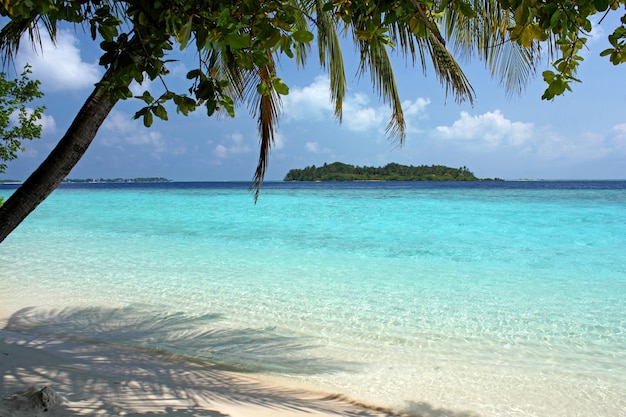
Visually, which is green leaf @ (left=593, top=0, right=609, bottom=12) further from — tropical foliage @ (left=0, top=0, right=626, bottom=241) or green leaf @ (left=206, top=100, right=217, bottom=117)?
green leaf @ (left=206, top=100, right=217, bottom=117)

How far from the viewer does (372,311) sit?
4.07 meters

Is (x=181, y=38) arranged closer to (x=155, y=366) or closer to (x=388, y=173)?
(x=155, y=366)

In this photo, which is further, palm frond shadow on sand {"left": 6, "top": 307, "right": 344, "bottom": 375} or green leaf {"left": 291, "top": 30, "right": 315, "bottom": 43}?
palm frond shadow on sand {"left": 6, "top": 307, "right": 344, "bottom": 375}

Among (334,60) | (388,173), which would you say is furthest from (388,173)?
(334,60)

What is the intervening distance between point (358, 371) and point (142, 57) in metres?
2.15

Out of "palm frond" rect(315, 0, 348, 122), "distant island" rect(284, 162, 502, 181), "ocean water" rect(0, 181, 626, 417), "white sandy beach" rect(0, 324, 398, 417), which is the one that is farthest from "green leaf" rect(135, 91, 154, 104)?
"distant island" rect(284, 162, 502, 181)

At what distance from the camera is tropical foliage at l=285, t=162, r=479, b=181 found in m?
59.4

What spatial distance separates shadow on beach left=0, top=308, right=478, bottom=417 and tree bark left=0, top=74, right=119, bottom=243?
758 mm

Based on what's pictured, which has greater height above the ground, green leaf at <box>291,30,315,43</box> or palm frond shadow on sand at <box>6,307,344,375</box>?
green leaf at <box>291,30,315,43</box>

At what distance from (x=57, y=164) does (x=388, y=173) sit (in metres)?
60.4

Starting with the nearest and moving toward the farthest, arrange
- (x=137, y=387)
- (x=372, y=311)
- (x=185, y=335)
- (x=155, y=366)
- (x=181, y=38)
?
(x=181, y=38), (x=137, y=387), (x=155, y=366), (x=185, y=335), (x=372, y=311)

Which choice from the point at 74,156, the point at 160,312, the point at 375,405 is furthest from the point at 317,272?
the point at 74,156

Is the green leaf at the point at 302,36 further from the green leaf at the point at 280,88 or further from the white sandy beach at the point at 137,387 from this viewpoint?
the white sandy beach at the point at 137,387

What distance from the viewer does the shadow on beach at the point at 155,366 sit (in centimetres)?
216
